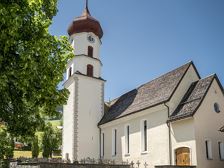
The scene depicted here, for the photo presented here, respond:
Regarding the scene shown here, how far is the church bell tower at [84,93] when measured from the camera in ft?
116

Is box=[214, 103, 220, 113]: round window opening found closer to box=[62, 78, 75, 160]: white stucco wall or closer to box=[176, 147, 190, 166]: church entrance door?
box=[176, 147, 190, 166]: church entrance door

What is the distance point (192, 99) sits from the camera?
2523 centimetres

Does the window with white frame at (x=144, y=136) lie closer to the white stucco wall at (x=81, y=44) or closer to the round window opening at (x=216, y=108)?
the round window opening at (x=216, y=108)

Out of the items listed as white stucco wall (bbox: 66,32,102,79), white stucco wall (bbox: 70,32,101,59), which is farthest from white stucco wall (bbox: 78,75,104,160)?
white stucco wall (bbox: 70,32,101,59)

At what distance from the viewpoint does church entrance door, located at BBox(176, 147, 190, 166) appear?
23619mm

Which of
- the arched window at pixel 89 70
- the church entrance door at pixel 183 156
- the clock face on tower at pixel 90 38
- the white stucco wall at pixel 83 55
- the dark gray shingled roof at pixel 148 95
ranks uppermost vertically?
the clock face on tower at pixel 90 38

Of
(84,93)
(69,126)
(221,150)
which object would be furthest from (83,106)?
(221,150)

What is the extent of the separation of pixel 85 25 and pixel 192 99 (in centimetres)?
1858

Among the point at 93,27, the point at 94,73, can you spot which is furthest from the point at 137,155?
the point at 93,27

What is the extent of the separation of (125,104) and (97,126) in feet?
14.8

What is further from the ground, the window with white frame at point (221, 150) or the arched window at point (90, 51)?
the arched window at point (90, 51)

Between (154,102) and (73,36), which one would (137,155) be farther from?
(73,36)

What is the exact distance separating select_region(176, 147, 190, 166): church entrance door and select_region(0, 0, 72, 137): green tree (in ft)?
39.8

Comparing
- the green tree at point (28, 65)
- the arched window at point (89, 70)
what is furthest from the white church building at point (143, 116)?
the green tree at point (28, 65)
